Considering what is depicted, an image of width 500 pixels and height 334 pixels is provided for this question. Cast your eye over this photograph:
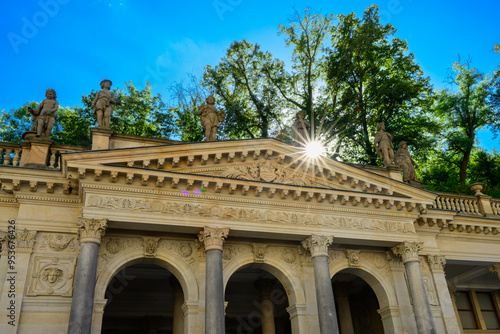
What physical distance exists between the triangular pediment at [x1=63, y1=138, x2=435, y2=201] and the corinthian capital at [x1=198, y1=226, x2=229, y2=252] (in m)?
1.66

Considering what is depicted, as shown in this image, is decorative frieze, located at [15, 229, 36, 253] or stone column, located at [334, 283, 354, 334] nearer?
decorative frieze, located at [15, 229, 36, 253]

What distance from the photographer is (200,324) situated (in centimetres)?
1298

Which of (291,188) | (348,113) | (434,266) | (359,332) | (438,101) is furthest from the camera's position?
(438,101)

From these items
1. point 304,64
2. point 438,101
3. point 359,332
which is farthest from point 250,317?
point 438,101

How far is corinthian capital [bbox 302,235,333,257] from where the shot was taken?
14.2m

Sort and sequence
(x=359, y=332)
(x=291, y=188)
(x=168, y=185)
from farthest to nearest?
(x=359, y=332)
(x=291, y=188)
(x=168, y=185)

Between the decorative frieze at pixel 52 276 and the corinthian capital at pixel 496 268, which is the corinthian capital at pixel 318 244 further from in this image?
the corinthian capital at pixel 496 268

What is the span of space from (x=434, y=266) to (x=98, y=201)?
39.8 feet

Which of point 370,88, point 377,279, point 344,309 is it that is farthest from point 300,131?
point 370,88

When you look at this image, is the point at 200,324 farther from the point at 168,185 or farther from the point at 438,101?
the point at 438,101

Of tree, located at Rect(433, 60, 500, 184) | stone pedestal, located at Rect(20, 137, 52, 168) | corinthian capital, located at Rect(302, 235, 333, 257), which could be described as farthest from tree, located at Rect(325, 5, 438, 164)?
stone pedestal, located at Rect(20, 137, 52, 168)

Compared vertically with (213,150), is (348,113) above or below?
above

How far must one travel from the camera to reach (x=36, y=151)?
45.1ft

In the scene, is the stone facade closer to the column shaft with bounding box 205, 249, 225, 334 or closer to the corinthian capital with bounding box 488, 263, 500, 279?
the column shaft with bounding box 205, 249, 225, 334
